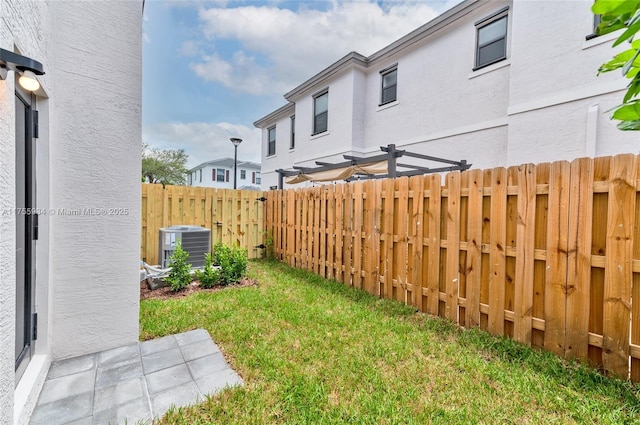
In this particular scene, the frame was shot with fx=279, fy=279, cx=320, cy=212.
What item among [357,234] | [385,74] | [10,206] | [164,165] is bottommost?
[357,234]

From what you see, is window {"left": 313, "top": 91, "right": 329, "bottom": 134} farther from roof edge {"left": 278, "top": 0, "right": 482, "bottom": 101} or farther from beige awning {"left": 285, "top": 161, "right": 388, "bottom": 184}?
beige awning {"left": 285, "top": 161, "right": 388, "bottom": 184}

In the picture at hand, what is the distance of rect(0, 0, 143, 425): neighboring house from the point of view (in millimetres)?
2193

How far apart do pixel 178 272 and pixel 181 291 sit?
337 millimetres

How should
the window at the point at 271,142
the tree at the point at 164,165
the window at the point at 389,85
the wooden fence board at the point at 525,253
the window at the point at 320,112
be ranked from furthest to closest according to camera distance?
the tree at the point at 164,165 → the window at the point at 271,142 → the window at the point at 320,112 → the window at the point at 389,85 → the wooden fence board at the point at 525,253

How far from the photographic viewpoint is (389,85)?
10.2 m

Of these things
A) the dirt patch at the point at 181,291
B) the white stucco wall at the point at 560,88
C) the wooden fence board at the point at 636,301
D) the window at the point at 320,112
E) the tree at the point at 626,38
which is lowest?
the dirt patch at the point at 181,291

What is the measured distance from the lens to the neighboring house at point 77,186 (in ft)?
7.20

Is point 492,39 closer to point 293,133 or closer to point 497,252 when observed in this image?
point 497,252

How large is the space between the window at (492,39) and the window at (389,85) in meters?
2.73

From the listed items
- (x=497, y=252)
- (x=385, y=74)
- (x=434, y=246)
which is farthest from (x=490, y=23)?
(x=497, y=252)

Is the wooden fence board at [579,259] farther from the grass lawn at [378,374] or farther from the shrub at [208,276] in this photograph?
the shrub at [208,276]

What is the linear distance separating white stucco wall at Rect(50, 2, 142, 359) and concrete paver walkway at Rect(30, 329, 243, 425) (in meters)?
0.29

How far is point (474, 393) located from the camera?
2.24m

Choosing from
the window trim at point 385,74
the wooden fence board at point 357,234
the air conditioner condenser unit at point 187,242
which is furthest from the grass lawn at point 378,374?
the window trim at point 385,74
